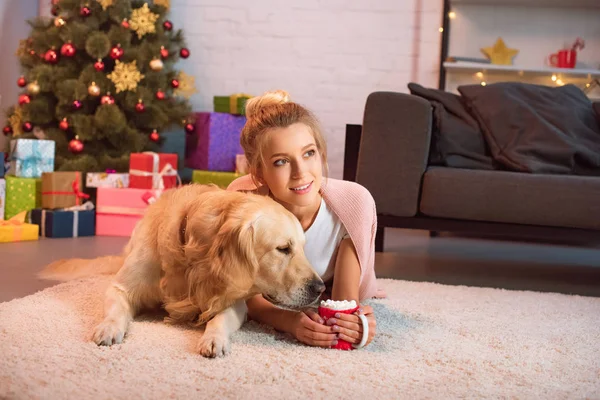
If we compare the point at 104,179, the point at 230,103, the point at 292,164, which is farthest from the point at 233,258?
the point at 230,103

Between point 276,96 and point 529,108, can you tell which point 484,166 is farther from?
point 276,96

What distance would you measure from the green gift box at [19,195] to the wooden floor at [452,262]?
351 mm

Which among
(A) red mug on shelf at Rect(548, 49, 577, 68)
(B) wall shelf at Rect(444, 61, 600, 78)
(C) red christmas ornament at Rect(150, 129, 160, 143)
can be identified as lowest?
(C) red christmas ornament at Rect(150, 129, 160, 143)

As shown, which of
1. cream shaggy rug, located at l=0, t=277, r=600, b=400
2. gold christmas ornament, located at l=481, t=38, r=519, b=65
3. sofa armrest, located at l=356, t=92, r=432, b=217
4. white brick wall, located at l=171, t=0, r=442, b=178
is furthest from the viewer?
white brick wall, located at l=171, t=0, r=442, b=178

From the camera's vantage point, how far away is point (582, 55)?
4738 mm

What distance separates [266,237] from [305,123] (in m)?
0.47

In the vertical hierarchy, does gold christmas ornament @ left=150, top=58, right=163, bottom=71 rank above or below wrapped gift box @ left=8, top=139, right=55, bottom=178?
Result: above

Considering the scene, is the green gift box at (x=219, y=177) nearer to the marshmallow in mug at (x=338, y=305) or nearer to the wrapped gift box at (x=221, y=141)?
the wrapped gift box at (x=221, y=141)

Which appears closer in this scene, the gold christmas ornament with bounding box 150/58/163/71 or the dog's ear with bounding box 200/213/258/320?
the dog's ear with bounding box 200/213/258/320

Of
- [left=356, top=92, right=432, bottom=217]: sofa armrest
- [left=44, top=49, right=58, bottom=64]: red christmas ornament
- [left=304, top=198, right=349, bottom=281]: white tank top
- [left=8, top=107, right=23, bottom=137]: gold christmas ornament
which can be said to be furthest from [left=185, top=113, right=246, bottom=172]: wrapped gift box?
[left=304, top=198, right=349, bottom=281]: white tank top

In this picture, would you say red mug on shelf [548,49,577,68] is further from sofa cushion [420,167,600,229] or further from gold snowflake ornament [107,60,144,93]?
gold snowflake ornament [107,60,144,93]

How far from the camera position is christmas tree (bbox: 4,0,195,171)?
399 cm

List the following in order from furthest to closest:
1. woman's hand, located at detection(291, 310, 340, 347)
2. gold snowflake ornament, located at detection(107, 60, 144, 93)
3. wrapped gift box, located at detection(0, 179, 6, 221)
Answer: gold snowflake ornament, located at detection(107, 60, 144, 93), wrapped gift box, located at detection(0, 179, 6, 221), woman's hand, located at detection(291, 310, 340, 347)

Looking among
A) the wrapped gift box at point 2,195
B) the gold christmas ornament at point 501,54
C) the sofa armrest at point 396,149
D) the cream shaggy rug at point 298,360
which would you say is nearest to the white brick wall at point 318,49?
the gold christmas ornament at point 501,54
